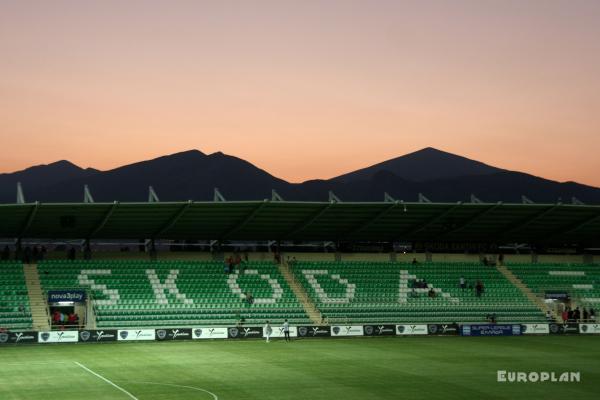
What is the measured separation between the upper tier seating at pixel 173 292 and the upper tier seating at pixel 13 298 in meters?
1.64

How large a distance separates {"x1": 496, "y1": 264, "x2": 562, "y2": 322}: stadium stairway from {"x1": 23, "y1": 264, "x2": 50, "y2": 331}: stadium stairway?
126ft

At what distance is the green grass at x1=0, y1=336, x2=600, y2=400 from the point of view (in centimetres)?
2877

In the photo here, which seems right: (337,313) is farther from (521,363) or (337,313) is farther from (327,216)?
(521,363)

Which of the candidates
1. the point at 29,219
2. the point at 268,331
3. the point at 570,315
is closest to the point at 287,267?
the point at 268,331

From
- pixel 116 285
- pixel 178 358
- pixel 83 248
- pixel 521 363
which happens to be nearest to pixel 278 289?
pixel 116 285

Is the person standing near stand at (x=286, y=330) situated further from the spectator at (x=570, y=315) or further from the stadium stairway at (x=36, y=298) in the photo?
the spectator at (x=570, y=315)

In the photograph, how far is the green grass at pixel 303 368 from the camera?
28.8 meters

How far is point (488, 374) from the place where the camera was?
1330 inches

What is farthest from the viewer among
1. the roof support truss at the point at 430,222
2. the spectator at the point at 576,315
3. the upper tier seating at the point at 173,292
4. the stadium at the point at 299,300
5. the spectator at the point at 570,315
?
the roof support truss at the point at 430,222

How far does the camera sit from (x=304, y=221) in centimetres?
6178

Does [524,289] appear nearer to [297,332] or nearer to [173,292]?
A: [297,332]

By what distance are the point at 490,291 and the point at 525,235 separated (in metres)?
7.79

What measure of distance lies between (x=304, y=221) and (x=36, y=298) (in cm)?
2071

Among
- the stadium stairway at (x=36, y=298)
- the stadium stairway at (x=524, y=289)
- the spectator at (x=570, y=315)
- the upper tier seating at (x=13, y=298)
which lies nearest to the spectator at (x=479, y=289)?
the stadium stairway at (x=524, y=289)
